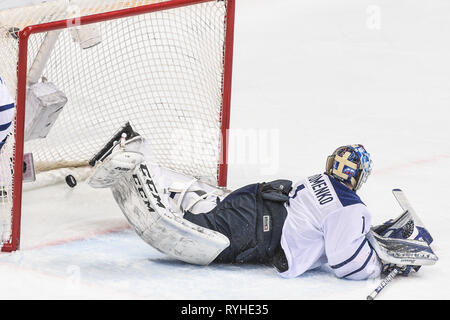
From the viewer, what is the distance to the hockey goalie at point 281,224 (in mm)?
3211

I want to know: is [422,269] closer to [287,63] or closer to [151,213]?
[151,213]

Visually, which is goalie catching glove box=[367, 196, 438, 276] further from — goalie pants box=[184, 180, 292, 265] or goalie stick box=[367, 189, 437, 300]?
goalie pants box=[184, 180, 292, 265]

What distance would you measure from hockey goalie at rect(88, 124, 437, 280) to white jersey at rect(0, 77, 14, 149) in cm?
36

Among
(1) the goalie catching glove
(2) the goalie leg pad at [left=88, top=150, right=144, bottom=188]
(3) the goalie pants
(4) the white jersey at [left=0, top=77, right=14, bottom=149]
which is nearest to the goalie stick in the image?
(1) the goalie catching glove

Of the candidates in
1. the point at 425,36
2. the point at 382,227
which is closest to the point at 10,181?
the point at 382,227

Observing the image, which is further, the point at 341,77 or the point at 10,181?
the point at 341,77

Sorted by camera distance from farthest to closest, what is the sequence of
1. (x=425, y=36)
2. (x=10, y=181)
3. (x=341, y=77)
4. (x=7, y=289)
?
(x=425, y=36)
(x=341, y=77)
(x=10, y=181)
(x=7, y=289)

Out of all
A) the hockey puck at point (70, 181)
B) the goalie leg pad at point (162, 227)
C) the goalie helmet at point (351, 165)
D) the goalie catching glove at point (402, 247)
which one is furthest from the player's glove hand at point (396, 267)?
the hockey puck at point (70, 181)

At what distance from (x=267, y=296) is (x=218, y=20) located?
158 centimetres

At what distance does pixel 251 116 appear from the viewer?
5312mm

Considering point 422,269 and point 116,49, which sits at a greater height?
point 116,49

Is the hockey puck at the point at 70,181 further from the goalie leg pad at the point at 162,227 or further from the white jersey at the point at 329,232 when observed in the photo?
the white jersey at the point at 329,232

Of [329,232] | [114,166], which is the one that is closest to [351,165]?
[329,232]

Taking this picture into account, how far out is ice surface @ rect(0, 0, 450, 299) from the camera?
319 cm
